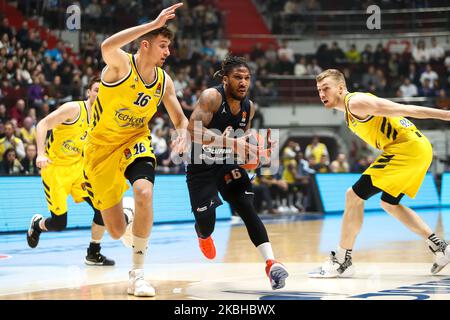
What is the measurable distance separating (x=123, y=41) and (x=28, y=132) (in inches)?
377

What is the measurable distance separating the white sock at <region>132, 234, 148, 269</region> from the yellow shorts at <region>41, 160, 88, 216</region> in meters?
2.87

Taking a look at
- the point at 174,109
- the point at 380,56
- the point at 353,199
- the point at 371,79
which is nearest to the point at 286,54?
the point at 371,79

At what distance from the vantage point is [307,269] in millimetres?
7648

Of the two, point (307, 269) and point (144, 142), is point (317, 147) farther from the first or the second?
point (144, 142)

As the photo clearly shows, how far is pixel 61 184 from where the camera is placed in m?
8.98

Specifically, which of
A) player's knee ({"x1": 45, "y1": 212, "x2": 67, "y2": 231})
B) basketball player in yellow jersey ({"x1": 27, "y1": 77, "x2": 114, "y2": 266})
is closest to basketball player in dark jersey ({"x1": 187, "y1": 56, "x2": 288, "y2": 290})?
basketball player in yellow jersey ({"x1": 27, "y1": 77, "x2": 114, "y2": 266})

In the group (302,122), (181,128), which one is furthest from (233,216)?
(181,128)

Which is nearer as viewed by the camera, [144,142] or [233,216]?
[144,142]

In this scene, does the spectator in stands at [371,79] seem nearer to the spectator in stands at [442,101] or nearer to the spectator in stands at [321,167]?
the spectator in stands at [442,101]

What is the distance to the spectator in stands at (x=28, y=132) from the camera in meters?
14.8

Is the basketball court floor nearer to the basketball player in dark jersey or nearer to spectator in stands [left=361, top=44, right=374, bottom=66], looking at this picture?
the basketball player in dark jersey

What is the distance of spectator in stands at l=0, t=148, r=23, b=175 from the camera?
45.7 ft

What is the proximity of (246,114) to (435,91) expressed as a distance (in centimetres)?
1718

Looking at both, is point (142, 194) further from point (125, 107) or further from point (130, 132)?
point (125, 107)
